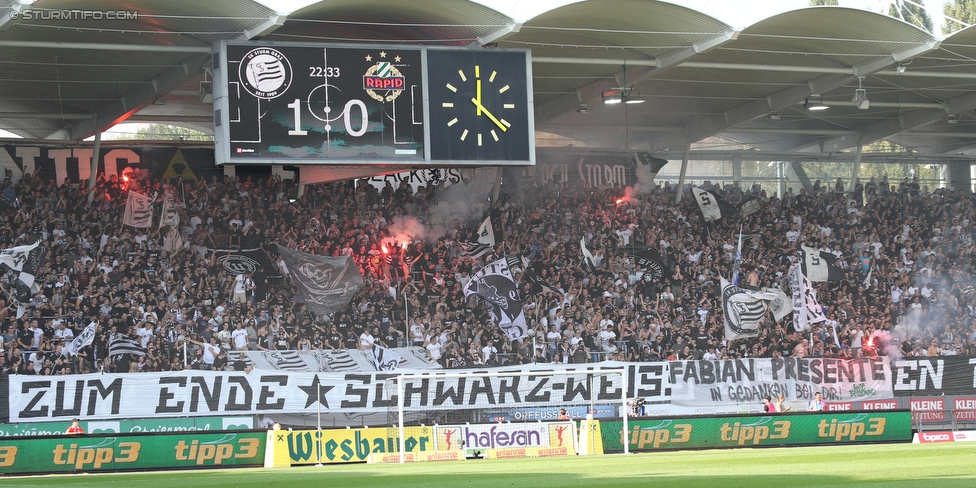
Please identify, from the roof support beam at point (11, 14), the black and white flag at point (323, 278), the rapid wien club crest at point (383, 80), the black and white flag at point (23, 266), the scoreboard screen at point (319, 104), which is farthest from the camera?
the black and white flag at point (323, 278)

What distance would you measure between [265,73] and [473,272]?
30.7ft

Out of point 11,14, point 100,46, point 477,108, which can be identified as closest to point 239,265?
point 100,46

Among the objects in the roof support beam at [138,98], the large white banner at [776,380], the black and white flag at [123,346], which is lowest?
the large white banner at [776,380]

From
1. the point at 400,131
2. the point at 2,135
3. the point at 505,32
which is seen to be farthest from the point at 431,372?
the point at 2,135

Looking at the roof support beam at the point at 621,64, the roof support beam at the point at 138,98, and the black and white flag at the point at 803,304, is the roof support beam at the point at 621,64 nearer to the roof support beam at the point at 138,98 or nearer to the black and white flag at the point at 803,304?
the black and white flag at the point at 803,304

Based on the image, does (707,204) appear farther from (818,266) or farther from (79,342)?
(79,342)

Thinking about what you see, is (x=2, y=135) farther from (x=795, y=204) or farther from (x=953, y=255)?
(x=953, y=255)

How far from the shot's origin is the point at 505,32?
2364cm

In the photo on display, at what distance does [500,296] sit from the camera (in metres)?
28.7

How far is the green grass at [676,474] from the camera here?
12.2m

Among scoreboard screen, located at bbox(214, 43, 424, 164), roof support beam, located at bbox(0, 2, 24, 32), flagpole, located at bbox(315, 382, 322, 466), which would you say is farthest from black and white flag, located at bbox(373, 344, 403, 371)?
roof support beam, located at bbox(0, 2, 24, 32)

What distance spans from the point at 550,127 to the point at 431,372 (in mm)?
10654

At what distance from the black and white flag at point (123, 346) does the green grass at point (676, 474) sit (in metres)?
8.03

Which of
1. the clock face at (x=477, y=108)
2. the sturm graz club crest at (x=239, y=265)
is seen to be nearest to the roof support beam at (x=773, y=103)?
the clock face at (x=477, y=108)
